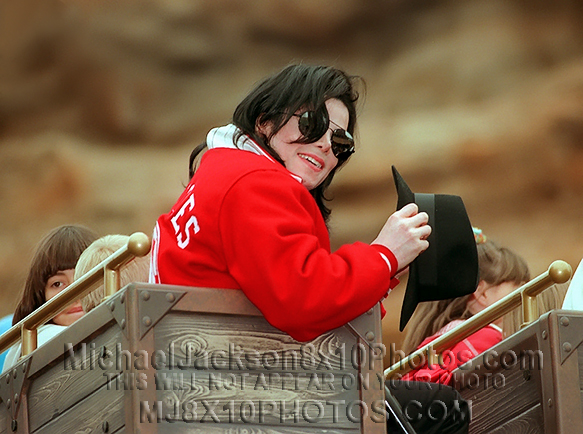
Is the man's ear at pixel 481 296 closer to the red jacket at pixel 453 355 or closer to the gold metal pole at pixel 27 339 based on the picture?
the red jacket at pixel 453 355

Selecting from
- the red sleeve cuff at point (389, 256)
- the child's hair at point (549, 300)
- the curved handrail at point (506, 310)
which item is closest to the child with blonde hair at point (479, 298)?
the child's hair at point (549, 300)

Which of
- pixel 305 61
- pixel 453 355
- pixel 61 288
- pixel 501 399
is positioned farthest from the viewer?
pixel 305 61

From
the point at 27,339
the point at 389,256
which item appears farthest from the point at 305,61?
the point at 389,256

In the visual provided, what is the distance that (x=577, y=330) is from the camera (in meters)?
2.49

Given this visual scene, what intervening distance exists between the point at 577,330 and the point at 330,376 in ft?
A: 2.30

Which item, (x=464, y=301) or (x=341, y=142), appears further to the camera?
(x=464, y=301)

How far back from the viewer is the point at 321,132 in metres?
2.67

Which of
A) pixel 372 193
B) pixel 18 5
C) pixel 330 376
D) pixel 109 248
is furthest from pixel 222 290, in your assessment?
pixel 18 5

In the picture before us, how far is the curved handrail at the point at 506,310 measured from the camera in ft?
8.99

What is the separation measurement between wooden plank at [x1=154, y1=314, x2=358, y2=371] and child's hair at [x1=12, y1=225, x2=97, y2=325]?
72.5 inches

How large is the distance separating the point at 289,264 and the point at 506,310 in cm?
107

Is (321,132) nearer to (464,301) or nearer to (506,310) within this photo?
(506,310)

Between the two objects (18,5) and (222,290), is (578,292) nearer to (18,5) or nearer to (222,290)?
(222,290)

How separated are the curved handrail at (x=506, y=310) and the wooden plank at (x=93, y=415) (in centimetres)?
126
